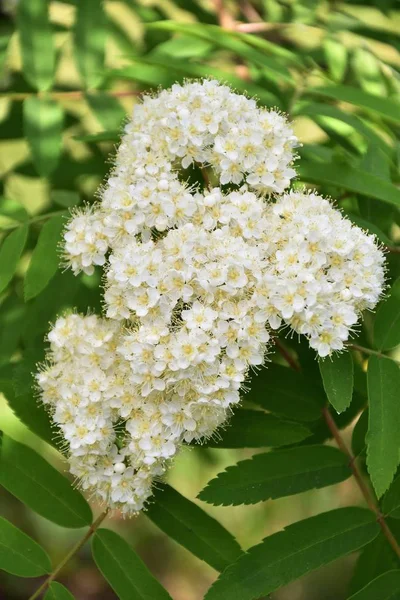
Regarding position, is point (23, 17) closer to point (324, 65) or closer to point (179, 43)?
point (179, 43)

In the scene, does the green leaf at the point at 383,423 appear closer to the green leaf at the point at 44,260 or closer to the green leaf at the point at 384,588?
the green leaf at the point at 384,588

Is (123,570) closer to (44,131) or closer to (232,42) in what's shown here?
(44,131)

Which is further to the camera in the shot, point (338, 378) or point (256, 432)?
point (256, 432)

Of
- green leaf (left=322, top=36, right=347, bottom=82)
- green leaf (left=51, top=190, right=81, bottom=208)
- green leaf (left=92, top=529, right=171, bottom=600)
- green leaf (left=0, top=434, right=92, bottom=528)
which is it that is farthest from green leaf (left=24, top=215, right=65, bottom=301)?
green leaf (left=322, top=36, right=347, bottom=82)

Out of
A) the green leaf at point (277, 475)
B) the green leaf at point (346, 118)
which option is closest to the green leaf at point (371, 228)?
→ the green leaf at point (346, 118)

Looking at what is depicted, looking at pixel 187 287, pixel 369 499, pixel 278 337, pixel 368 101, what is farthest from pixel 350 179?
pixel 369 499

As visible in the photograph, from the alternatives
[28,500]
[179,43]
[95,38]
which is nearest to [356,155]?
[179,43]
